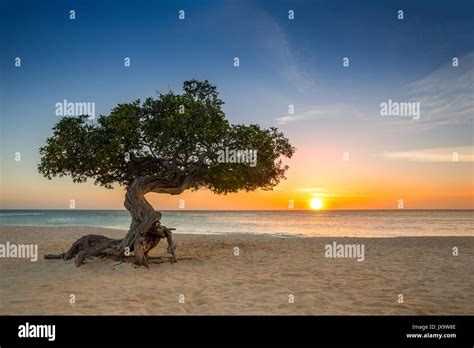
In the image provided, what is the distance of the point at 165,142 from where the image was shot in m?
16.3

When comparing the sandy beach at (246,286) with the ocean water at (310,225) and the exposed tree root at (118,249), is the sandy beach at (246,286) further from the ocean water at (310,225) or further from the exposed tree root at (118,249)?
the ocean water at (310,225)

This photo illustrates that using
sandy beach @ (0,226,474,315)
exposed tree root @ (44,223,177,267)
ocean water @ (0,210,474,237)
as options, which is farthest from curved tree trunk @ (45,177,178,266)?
ocean water @ (0,210,474,237)

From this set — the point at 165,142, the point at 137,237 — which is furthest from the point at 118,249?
the point at 165,142

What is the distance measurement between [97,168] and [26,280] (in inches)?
240

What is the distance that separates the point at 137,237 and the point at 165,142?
14.0ft

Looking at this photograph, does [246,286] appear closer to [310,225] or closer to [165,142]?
[165,142]

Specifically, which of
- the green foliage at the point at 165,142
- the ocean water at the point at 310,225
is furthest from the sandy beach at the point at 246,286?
the ocean water at the point at 310,225

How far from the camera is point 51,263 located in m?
16.9

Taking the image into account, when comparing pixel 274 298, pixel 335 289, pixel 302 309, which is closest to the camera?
pixel 302 309

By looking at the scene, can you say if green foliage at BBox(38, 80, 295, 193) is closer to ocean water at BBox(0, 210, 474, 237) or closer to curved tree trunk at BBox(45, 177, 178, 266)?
curved tree trunk at BBox(45, 177, 178, 266)

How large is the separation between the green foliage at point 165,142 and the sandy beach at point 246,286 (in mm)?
4227

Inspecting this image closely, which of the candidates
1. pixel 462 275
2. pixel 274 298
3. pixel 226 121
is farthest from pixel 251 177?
pixel 462 275

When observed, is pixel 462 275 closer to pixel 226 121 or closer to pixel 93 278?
pixel 226 121

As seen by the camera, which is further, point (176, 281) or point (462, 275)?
point (462, 275)
